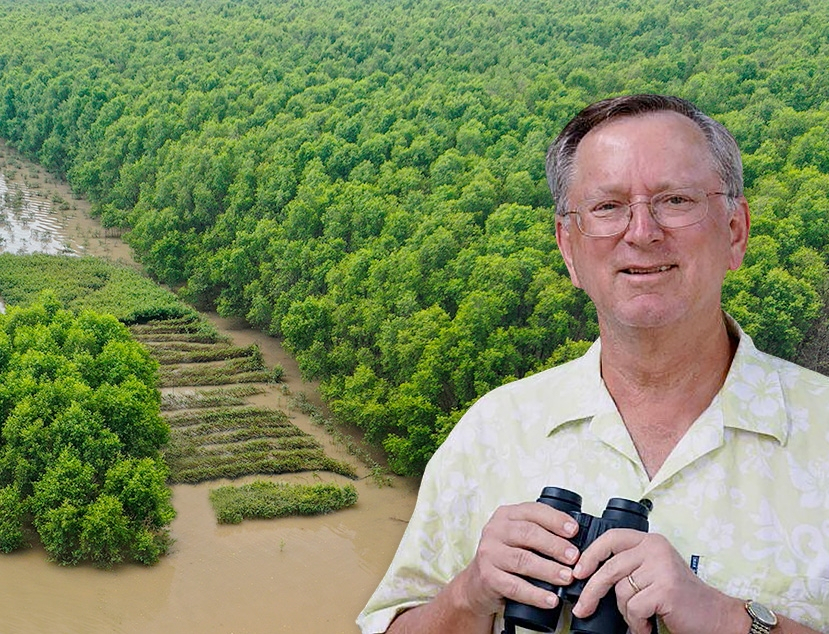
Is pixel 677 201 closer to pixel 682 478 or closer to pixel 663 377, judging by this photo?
pixel 663 377

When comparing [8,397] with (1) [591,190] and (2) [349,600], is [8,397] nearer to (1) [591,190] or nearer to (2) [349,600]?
(2) [349,600]

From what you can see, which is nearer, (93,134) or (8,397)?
(8,397)

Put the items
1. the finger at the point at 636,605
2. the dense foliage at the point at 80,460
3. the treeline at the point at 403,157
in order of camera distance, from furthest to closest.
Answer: the treeline at the point at 403,157
the dense foliage at the point at 80,460
the finger at the point at 636,605

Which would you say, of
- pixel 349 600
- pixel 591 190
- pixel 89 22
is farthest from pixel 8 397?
pixel 89 22

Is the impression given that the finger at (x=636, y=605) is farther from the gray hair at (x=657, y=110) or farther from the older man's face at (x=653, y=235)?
the gray hair at (x=657, y=110)

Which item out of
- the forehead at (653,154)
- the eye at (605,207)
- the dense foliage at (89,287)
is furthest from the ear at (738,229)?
the dense foliage at (89,287)

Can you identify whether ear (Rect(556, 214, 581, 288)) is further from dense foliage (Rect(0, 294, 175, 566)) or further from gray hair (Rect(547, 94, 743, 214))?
dense foliage (Rect(0, 294, 175, 566))
